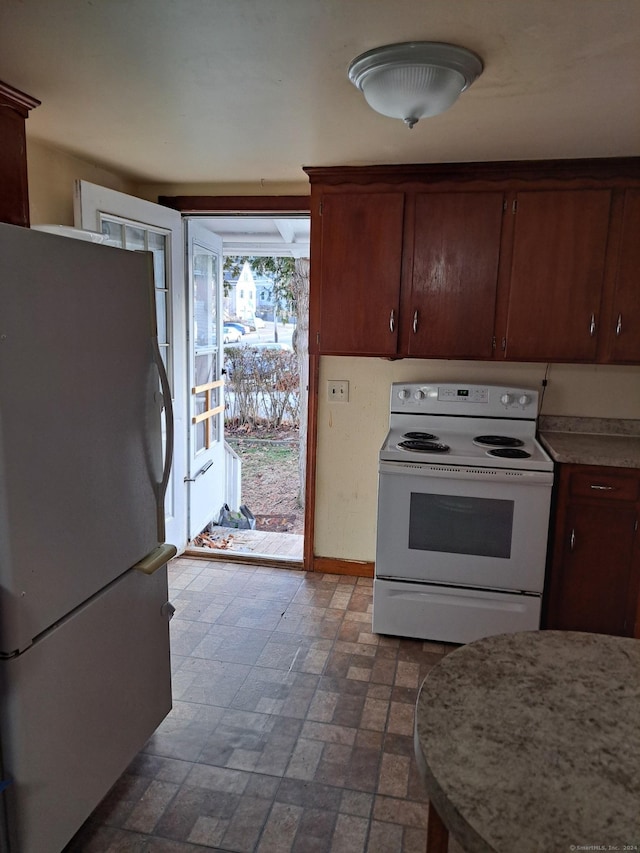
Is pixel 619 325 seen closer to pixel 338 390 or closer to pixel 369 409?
pixel 369 409

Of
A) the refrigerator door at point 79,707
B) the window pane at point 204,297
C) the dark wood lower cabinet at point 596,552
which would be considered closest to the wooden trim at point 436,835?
the refrigerator door at point 79,707

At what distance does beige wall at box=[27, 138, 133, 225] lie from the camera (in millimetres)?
2522

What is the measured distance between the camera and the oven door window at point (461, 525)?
2.57m

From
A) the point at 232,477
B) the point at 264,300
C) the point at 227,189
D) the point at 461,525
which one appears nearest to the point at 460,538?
the point at 461,525

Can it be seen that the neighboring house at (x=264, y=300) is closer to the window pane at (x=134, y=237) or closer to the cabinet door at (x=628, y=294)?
the window pane at (x=134, y=237)

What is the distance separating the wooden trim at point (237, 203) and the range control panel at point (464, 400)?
1.15m

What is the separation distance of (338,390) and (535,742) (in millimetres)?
2551

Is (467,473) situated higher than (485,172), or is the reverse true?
(485,172)

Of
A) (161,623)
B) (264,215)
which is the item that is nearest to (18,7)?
(161,623)

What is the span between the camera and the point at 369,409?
10.8ft

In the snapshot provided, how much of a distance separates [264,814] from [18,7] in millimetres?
2270

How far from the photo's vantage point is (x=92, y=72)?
179 cm

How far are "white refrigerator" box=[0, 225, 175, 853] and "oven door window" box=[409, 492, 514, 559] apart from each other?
1.23 metres

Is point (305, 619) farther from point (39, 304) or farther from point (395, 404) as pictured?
point (39, 304)
